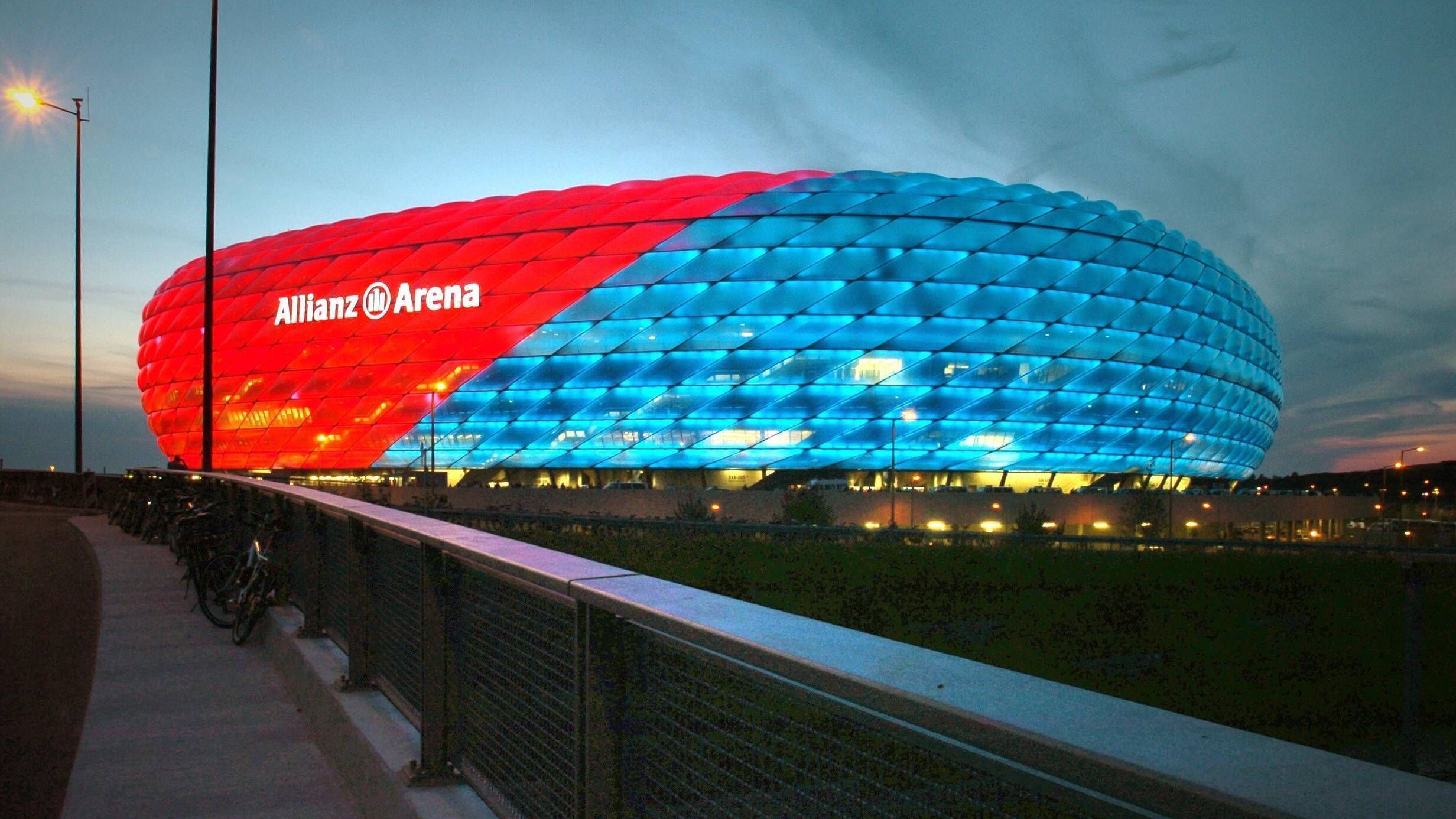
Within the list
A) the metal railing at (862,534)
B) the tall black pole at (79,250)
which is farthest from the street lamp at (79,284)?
the metal railing at (862,534)

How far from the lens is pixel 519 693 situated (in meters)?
3.74

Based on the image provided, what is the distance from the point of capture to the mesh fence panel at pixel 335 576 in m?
6.85

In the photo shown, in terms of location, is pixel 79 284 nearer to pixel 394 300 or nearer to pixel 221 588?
pixel 394 300

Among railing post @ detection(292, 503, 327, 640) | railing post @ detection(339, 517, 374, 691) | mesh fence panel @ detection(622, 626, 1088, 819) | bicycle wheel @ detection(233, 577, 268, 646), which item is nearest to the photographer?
mesh fence panel @ detection(622, 626, 1088, 819)

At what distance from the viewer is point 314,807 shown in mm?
4938

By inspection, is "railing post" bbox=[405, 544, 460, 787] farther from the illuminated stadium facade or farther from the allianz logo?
the allianz logo

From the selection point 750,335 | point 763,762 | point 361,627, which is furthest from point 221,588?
→ point 750,335

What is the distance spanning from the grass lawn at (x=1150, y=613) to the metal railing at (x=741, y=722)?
6380mm

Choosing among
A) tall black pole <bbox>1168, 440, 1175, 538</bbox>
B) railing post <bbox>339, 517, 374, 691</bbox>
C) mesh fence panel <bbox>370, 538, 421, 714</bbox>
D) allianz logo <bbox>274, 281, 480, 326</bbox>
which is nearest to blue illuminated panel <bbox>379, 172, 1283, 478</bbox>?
tall black pole <bbox>1168, 440, 1175, 538</bbox>

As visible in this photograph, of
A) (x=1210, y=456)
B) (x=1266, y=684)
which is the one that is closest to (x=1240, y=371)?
(x=1210, y=456)

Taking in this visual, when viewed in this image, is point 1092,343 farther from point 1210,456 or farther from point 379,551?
point 379,551

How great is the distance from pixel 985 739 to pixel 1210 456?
6777 cm

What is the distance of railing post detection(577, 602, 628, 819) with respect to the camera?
8.94ft

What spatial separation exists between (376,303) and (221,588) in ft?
153
